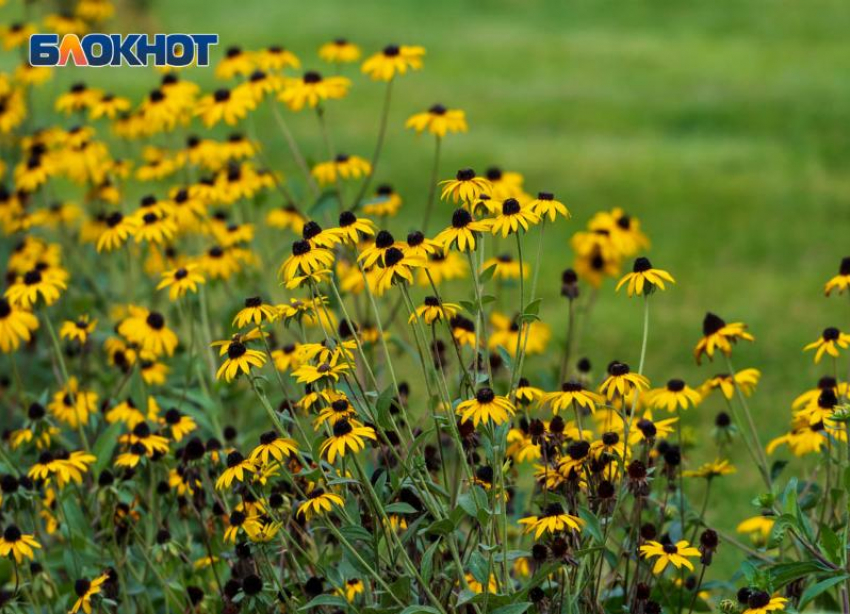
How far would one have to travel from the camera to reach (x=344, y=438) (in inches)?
111

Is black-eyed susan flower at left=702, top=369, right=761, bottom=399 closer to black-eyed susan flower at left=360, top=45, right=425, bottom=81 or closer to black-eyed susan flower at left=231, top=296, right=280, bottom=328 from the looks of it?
black-eyed susan flower at left=231, top=296, right=280, bottom=328

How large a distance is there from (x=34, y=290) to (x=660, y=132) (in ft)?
24.7

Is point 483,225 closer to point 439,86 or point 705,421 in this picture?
point 705,421

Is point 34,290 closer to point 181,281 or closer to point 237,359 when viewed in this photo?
point 181,281

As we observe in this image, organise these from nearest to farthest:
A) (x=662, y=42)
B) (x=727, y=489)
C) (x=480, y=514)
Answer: (x=480, y=514) → (x=727, y=489) → (x=662, y=42)

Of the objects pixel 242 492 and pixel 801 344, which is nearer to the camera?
pixel 242 492

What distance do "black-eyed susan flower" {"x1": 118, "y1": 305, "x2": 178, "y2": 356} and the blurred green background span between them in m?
2.45

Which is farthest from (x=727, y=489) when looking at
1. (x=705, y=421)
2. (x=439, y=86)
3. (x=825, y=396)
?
(x=439, y=86)

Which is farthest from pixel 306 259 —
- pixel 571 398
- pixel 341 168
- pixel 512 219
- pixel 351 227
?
pixel 341 168

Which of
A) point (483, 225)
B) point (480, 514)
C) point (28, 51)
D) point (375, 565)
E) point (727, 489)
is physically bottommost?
point (727, 489)

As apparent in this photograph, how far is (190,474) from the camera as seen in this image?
11.0ft

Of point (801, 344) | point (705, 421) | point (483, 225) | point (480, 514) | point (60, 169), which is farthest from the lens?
point (801, 344)

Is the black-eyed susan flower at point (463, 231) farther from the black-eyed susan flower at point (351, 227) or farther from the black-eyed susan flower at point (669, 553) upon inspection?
the black-eyed susan flower at point (669, 553)

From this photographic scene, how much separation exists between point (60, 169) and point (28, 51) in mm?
1542
